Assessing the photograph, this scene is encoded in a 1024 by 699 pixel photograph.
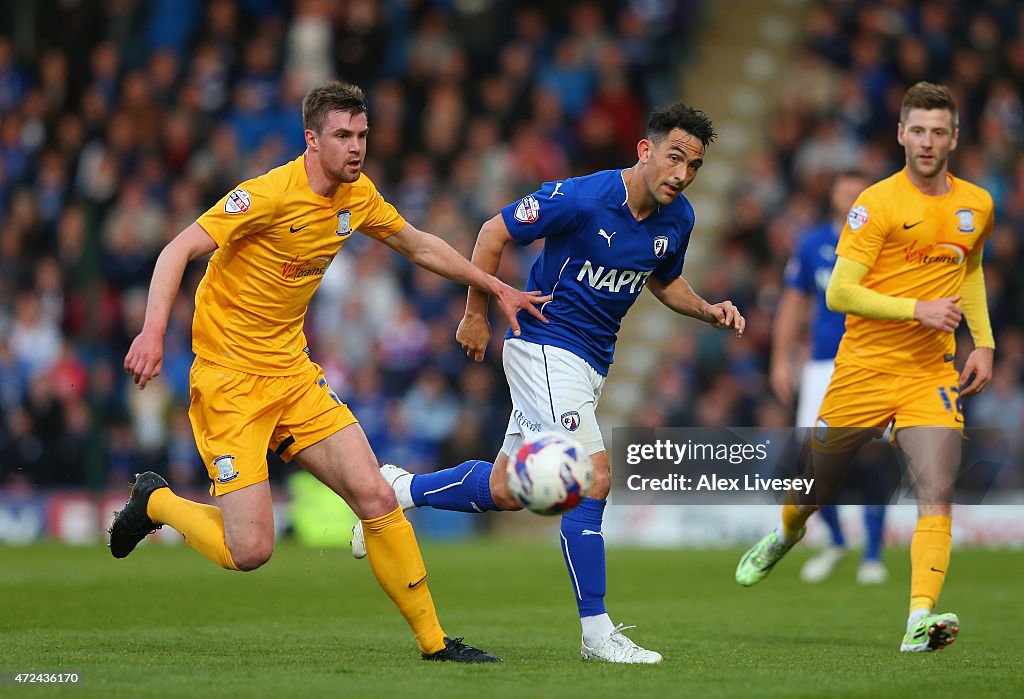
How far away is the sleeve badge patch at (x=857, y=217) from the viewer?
27.0 feet

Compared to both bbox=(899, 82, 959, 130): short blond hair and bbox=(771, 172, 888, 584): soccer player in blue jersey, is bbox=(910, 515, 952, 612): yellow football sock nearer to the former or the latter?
bbox=(899, 82, 959, 130): short blond hair

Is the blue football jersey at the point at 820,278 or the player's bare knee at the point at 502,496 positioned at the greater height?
the blue football jersey at the point at 820,278

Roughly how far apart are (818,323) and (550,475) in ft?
18.2

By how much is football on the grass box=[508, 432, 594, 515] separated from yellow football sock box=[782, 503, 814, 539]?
2290 millimetres

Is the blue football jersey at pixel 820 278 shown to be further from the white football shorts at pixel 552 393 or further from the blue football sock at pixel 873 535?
the white football shorts at pixel 552 393

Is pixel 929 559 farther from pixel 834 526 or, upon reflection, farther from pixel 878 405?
pixel 834 526

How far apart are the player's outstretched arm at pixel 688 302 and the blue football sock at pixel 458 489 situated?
1298 mm

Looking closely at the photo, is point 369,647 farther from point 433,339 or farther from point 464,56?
point 464,56

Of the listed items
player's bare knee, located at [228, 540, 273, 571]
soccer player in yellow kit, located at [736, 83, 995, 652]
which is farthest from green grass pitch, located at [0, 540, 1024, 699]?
soccer player in yellow kit, located at [736, 83, 995, 652]

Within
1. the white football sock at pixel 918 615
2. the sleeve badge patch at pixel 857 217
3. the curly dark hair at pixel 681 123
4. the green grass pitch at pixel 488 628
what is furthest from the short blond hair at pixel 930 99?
the green grass pitch at pixel 488 628

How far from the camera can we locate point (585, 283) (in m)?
7.82

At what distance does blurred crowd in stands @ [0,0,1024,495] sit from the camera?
16750mm

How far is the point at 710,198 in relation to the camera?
67.4 ft

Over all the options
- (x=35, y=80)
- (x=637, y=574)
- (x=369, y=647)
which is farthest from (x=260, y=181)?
(x=35, y=80)
